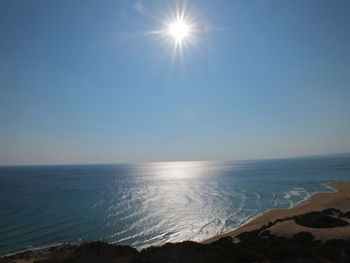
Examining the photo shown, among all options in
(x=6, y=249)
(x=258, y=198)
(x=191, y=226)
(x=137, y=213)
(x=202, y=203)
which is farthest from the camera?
(x=258, y=198)

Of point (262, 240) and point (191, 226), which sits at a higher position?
point (262, 240)

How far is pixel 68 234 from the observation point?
3042cm

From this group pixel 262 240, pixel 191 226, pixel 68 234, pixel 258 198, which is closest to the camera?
pixel 262 240

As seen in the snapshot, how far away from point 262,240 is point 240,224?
47.7 feet

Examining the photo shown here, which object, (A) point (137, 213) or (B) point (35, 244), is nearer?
(B) point (35, 244)

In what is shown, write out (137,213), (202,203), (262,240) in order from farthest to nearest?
(202,203) < (137,213) < (262,240)

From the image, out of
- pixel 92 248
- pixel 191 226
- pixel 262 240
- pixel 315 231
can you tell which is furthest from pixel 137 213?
pixel 315 231

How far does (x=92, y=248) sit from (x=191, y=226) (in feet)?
56.1

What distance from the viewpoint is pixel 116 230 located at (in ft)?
106

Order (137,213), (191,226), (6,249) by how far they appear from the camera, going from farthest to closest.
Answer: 1. (137,213)
2. (191,226)
3. (6,249)

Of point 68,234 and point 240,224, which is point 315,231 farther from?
point 68,234

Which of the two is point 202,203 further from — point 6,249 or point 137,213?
point 6,249

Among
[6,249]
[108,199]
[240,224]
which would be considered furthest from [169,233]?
[108,199]

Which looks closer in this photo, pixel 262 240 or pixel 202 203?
pixel 262 240
